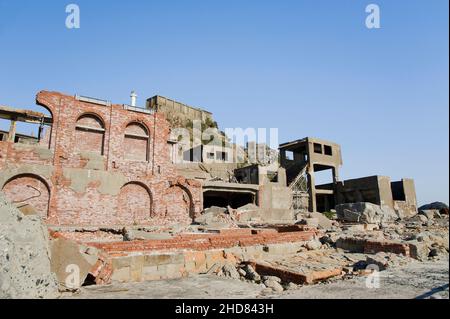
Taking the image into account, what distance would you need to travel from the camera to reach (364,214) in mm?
21094

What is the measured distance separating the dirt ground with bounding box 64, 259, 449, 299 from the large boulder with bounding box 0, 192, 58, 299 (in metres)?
0.47

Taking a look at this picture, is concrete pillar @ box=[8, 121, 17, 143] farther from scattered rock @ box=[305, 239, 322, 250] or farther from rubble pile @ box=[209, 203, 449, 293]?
scattered rock @ box=[305, 239, 322, 250]

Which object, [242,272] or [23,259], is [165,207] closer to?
[242,272]

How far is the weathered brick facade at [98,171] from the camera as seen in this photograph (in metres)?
14.9

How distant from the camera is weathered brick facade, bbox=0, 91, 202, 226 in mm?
14859

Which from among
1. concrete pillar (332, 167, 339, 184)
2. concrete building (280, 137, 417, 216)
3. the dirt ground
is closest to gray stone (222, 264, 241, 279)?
the dirt ground

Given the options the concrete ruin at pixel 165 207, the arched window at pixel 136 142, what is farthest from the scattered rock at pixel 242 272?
the arched window at pixel 136 142

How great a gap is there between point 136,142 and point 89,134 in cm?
280

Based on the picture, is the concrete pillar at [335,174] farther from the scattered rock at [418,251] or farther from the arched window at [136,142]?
the scattered rock at [418,251]

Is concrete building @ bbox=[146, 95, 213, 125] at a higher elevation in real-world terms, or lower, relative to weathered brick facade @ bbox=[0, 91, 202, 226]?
higher

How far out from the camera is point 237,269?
7012 millimetres

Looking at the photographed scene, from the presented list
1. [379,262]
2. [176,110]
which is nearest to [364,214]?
[379,262]

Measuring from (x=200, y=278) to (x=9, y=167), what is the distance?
1329 cm
